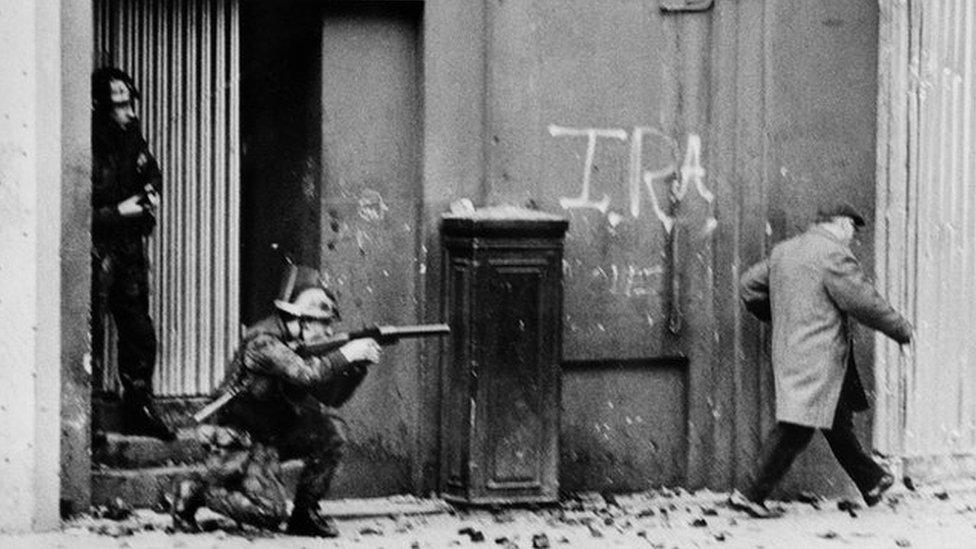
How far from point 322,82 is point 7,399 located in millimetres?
2294

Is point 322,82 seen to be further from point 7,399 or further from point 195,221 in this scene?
point 7,399

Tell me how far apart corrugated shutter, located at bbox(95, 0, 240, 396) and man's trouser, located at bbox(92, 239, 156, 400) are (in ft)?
0.97

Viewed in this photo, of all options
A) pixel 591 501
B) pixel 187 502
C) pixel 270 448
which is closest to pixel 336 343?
pixel 270 448

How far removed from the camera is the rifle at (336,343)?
9.73m

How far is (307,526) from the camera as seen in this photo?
10.1 metres

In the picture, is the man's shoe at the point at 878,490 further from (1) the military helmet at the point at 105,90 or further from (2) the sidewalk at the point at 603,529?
(1) the military helmet at the point at 105,90

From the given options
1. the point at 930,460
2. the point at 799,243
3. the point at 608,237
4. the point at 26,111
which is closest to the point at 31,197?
the point at 26,111

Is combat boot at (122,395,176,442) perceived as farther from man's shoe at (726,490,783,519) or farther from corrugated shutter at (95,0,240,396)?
man's shoe at (726,490,783,519)

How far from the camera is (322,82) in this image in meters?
11.0

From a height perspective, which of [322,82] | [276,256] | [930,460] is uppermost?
[322,82]

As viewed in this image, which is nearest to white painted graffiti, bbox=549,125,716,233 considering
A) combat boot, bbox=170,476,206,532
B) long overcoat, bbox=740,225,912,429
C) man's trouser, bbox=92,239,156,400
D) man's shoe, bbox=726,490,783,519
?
long overcoat, bbox=740,225,912,429

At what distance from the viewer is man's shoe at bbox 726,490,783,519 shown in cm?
1096

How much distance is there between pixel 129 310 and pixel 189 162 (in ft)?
3.04

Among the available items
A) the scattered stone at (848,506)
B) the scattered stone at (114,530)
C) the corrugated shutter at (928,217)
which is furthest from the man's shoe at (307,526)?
the corrugated shutter at (928,217)
